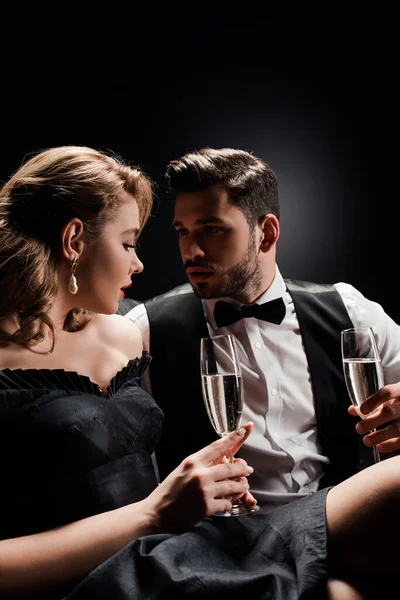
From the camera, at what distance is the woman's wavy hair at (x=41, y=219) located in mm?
1805

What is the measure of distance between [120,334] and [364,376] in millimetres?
814

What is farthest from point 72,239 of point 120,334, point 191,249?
point 191,249

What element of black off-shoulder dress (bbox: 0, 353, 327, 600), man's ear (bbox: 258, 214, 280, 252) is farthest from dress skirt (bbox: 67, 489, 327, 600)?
man's ear (bbox: 258, 214, 280, 252)

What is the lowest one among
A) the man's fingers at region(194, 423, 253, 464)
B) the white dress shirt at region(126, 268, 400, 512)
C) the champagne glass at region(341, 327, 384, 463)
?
the white dress shirt at region(126, 268, 400, 512)

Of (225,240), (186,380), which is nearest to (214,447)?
(186,380)

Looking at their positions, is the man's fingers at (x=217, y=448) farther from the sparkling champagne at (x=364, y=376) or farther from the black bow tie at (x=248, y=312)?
the black bow tie at (x=248, y=312)

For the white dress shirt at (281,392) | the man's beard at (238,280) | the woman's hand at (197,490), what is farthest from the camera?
the man's beard at (238,280)

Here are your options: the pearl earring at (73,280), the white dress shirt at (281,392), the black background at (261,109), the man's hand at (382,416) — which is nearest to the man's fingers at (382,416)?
the man's hand at (382,416)

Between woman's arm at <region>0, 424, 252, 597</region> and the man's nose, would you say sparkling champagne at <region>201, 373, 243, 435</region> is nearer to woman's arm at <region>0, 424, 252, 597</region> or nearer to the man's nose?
woman's arm at <region>0, 424, 252, 597</region>

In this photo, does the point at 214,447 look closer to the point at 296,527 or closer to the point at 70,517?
the point at 296,527

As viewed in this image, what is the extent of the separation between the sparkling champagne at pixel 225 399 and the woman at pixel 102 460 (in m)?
0.07

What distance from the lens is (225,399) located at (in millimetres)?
1577

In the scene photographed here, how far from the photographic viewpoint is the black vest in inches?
88.7

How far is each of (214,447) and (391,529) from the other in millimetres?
418
